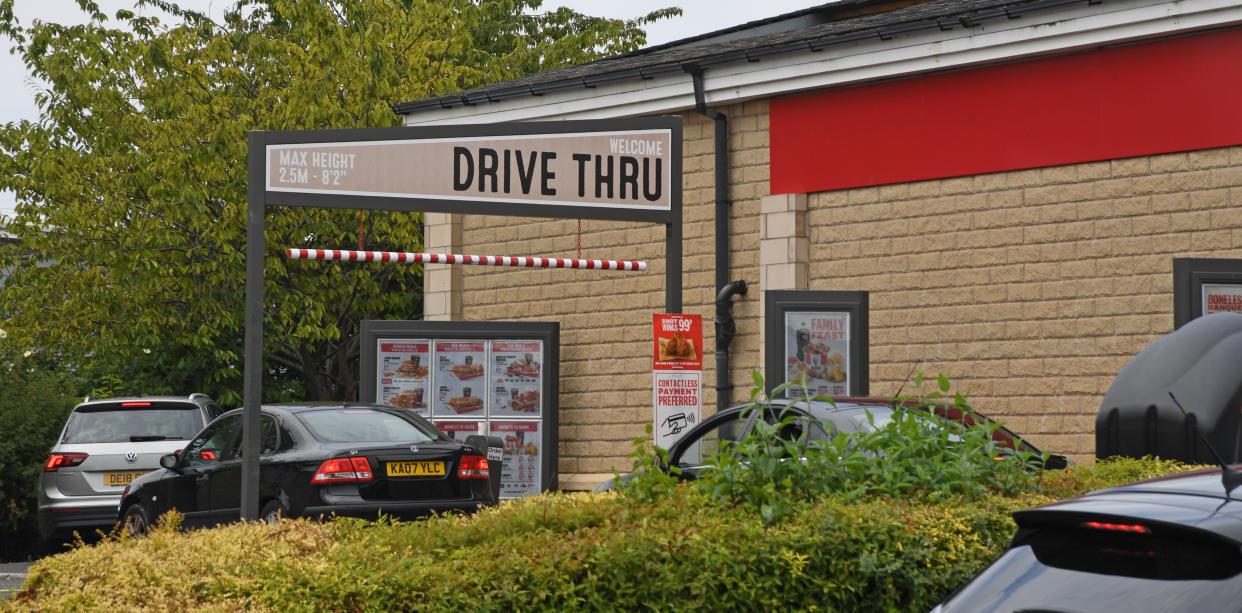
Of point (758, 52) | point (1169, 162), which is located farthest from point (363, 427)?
point (1169, 162)

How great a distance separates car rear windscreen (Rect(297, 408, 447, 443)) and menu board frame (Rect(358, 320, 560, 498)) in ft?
13.1

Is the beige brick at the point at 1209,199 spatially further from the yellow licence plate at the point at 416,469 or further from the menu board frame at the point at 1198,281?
the yellow licence plate at the point at 416,469

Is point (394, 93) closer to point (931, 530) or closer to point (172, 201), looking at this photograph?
point (172, 201)

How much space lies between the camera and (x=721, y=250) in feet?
50.5

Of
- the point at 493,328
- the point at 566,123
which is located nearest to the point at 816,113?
the point at 566,123

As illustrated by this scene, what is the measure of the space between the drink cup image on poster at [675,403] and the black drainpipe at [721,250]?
3.19 m

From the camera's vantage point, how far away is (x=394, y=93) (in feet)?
80.5

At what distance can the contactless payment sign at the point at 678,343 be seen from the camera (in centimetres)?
1198

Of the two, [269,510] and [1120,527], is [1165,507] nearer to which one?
[1120,527]

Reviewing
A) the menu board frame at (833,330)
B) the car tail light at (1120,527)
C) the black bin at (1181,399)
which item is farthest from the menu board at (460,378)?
the car tail light at (1120,527)

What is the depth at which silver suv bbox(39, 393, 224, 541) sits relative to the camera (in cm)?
1562

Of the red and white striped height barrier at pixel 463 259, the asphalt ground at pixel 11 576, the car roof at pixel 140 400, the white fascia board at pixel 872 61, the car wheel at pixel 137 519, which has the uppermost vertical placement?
the white fascia board at pixel 872 61

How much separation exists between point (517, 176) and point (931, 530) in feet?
24.8

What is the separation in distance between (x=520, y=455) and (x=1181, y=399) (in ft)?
30.7
